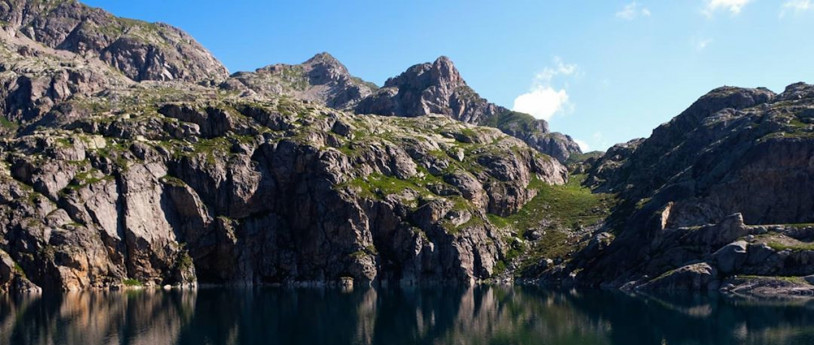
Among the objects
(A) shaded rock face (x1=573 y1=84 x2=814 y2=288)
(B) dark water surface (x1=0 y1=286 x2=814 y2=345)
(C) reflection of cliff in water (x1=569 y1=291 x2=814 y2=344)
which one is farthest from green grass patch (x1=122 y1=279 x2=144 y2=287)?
(A) shaded rock face (x1=573 y1=84 x2=814 y2=288)

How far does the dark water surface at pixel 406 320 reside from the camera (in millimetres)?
78750

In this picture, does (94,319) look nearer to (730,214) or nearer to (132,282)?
(132,282)

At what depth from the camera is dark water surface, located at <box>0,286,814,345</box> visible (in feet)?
258

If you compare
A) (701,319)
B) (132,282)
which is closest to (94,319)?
(132,282)

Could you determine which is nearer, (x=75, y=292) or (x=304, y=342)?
(x=304, y=342)

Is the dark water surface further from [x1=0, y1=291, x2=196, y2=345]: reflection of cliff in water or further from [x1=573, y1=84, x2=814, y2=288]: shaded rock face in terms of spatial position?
[x1=573, y1=84, x2=814, y2=288]: shaded rock face

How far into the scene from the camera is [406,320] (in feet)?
331

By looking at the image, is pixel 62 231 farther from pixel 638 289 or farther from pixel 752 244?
pixel 752 244

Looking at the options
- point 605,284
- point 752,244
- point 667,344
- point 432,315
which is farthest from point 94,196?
point 752,244

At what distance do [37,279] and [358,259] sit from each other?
88.8 m

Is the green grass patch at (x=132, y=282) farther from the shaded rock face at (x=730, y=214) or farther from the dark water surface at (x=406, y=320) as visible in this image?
the shaded rock face at (x=730, y=214)

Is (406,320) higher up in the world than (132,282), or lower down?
lower down

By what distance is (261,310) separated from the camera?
11494cm

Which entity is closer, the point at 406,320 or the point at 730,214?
the point at 406,320
